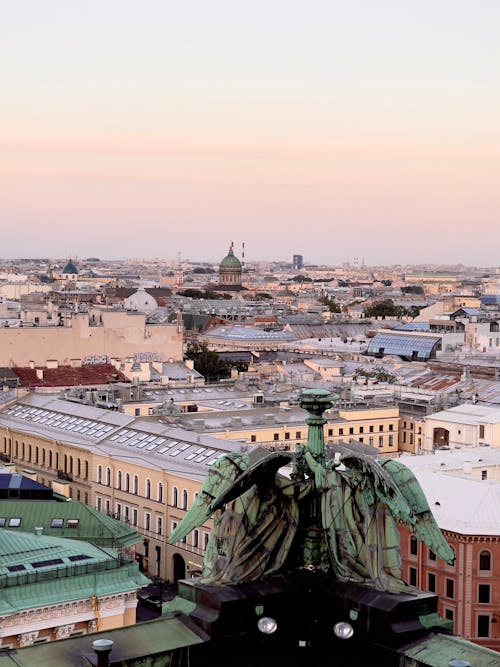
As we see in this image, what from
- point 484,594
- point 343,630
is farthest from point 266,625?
point 484,594

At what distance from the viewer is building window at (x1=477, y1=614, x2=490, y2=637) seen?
33.0m

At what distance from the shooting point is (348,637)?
977 cm

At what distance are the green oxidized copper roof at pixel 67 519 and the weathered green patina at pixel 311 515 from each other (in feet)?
62.4

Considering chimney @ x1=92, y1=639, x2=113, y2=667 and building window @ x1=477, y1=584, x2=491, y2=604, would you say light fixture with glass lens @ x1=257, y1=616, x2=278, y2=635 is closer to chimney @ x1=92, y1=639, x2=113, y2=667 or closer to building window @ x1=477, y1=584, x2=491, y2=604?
chimney @ x1=92, y1=639, x2=113, y2=667

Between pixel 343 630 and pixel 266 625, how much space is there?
604mm

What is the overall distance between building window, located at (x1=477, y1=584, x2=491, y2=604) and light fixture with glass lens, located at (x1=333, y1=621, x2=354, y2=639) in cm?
2428

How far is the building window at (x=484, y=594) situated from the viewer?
33.1 meters

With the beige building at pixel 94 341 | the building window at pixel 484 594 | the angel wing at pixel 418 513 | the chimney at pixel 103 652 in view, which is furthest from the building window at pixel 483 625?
the beige building at pixel 94 341

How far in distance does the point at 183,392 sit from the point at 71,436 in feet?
42.6

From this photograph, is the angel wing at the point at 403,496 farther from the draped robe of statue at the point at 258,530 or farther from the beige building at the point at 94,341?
the beige building at the point at 94,341

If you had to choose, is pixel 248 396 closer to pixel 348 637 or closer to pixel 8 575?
pixel 8 575

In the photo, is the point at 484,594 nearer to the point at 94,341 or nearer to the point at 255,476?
the point at 255,476

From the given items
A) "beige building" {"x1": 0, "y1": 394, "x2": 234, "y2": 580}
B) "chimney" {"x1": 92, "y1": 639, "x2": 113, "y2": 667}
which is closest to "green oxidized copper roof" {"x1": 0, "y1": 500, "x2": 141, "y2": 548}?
"beige building" {"x1": 0, "y1": 394, "x2": 234, "y2": 580}

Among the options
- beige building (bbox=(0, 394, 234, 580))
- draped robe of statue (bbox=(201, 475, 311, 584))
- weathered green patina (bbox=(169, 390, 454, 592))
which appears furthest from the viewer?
beige building (bbox=(0, 394, 234, 580))
